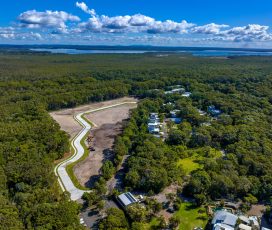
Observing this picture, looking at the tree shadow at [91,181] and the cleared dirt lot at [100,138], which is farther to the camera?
the cleared dirt lot at [100,138]

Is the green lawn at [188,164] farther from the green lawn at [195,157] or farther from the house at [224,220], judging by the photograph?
the house at [224,220]

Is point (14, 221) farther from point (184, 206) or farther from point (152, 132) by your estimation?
point (152, 132)

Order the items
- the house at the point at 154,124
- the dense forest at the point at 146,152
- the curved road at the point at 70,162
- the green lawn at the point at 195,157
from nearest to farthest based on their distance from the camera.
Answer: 1. the dense forest at the point at 146,152
2. the curved road at the point at 70,162
3. the green lawn at the point at 195,157
4. the house at the point at 154,124

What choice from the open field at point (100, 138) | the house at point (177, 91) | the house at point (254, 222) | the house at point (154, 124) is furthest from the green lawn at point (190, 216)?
the house at point (177, 91)

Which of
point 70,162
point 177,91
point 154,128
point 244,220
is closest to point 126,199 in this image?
point 244,220

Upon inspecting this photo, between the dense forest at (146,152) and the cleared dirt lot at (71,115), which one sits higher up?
the dense forest at (146,152)

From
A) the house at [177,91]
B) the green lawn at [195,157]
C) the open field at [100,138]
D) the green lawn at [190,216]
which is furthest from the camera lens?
the house at [177,91]

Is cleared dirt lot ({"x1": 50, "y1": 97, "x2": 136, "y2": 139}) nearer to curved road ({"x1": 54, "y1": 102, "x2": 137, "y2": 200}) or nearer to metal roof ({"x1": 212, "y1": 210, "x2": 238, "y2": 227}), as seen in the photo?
curved road ({"x1": 54, "y1": 102, "x2": 137, "y2": 200})
